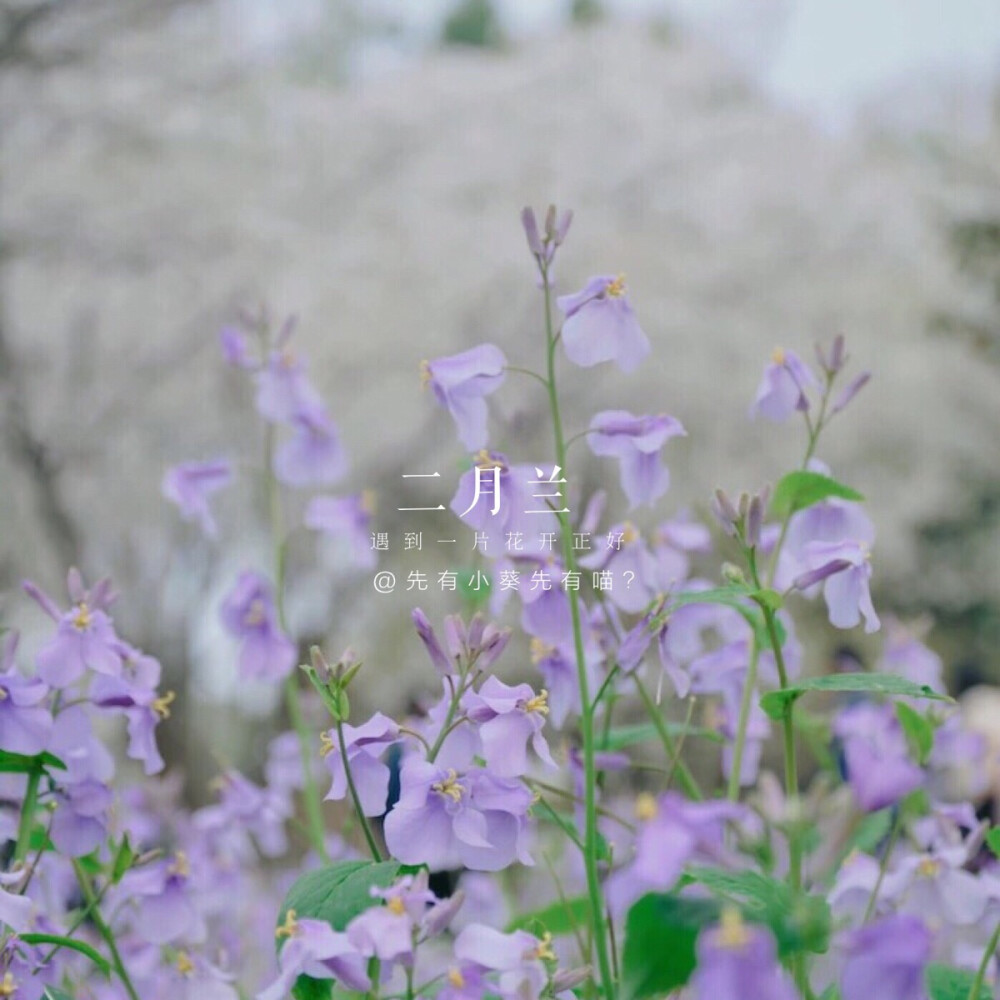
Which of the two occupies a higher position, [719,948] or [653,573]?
[719,948]

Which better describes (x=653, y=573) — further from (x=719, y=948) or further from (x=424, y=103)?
(x=424, y=103)

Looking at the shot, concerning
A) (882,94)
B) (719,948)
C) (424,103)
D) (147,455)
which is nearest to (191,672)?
(147,455)

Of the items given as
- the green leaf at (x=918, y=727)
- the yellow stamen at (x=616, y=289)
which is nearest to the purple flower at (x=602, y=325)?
the yellow stamen at (x=616, y=289)

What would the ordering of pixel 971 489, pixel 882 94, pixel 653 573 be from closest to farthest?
pixel 653 573 < pixel 971 489 < pixel 882 94

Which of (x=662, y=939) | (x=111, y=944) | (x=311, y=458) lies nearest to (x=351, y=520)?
(x=311, y=458)

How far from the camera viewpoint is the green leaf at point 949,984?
583 mm

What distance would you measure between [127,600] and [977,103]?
3713 millimetres

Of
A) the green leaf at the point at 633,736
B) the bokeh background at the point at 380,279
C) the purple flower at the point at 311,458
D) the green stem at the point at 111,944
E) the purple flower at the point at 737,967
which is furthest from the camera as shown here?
the bokeh background at the point at 380,279

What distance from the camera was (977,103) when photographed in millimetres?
4898

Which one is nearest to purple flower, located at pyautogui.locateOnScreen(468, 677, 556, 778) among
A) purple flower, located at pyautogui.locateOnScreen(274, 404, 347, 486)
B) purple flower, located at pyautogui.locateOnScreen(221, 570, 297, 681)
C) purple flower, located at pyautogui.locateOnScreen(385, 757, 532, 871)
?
purple flower, located at pyautogui.locateOnScreen(385, 757, 532, 871)

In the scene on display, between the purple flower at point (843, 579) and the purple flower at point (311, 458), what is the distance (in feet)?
1.55

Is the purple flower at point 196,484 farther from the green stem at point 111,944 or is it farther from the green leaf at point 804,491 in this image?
the green leaf at point 804,491

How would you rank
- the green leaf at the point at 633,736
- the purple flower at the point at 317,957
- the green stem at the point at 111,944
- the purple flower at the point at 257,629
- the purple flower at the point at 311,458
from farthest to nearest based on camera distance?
1. the purple flower at the point at 311,458
2. the purple flower at the point at 257,629
3. the green leaf at the point at 633,736
4. the green stem at the point at 111,944
5. the purple flower at the point at 317,957

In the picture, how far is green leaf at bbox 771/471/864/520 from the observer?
1.95ft
